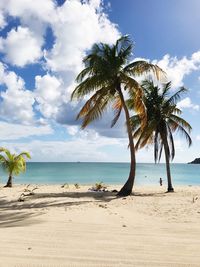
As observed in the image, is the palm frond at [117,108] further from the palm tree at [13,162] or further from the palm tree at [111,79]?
the palm tree at [13,162]

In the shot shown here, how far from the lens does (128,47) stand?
59.3 feet

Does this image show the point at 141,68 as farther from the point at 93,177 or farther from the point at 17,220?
the point at 93,177

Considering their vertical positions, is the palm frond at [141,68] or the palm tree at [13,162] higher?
the palm frond at [141,68]

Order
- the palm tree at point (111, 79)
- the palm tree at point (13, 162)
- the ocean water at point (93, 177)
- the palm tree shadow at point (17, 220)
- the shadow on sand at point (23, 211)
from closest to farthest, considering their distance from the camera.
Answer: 1. the palm tree shadow at point (17, 220)
2. the shadow on sand at point (23, 211)
3. the palm tree at point (111, 79)
4. the palm tree at point (13, 162)
5. the ocean water at point (93, 177)

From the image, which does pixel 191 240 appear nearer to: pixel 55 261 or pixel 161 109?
pixel 55 261

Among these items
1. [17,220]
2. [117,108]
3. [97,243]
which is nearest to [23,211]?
[17,220]

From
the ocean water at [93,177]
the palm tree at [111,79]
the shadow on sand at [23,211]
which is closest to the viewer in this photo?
the shadow on sand at [23,211]

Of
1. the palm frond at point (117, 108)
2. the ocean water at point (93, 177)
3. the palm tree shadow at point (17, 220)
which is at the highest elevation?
the palm frond at point (117, 108)

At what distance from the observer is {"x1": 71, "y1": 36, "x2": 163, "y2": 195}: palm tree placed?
17391mm

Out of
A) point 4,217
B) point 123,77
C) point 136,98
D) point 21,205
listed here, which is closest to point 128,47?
point 123,77

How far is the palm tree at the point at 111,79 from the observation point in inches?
685

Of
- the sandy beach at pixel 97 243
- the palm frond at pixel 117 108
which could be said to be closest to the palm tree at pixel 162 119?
the palm frond at pixel 117 108

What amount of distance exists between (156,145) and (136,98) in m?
4.97

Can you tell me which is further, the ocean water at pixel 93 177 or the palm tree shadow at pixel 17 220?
the ocean water at pixel 93 177
